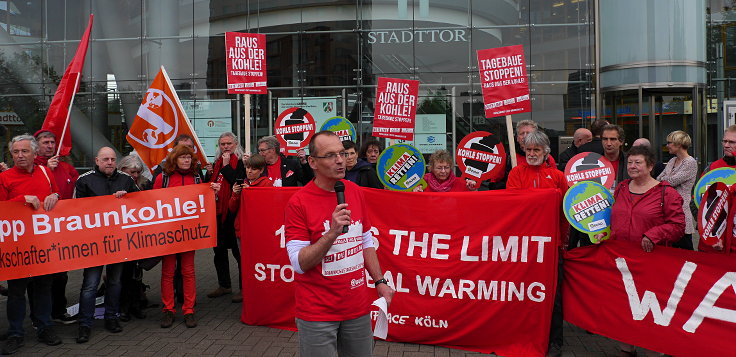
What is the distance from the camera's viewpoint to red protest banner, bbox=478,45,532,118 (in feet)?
24.4

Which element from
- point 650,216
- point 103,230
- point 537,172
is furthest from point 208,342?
point 650,216

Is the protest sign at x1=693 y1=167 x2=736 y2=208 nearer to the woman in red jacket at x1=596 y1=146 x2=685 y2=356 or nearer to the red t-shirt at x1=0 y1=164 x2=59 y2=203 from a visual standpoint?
the woman in red jacket at x1=596 y1=146 x2=685 y2=356

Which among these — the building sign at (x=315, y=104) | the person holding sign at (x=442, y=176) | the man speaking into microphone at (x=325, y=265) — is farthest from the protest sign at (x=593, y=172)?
the building sign at (x=315, y=104)

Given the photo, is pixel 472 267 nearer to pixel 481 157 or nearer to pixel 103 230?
pixel 481 157

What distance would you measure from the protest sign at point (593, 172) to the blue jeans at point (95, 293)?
4.73 m

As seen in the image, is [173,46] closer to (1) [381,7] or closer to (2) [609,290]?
(1) [381,7]

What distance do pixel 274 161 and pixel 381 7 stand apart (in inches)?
411

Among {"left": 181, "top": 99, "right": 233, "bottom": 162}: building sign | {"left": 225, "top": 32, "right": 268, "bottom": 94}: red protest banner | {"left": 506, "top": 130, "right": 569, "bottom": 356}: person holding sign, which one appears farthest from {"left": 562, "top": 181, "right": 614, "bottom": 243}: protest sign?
{"left": 181, "top": 99, "right": 233, "bottom": 162}: building sign

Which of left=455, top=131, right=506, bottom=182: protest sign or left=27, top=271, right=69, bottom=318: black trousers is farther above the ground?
left=455, top=131, right=506, bottom=182: protest sign

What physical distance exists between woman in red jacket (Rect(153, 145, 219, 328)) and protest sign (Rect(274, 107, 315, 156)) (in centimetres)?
221

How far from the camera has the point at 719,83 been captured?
52.5 ft

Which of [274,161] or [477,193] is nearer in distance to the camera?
[477,193]

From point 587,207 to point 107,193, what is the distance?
4826mm

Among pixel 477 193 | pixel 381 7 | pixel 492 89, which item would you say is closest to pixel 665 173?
pixel 492 89
